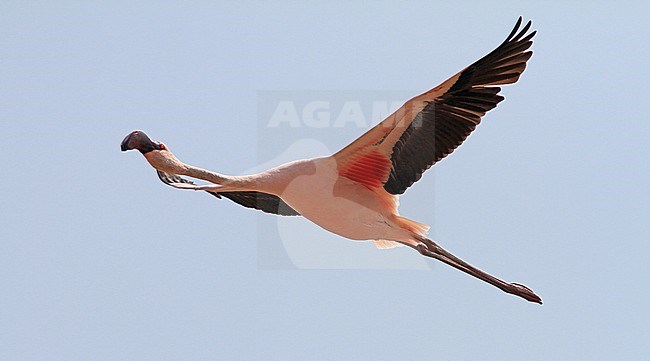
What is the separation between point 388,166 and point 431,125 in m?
1.00

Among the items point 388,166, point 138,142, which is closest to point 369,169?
point 388,166

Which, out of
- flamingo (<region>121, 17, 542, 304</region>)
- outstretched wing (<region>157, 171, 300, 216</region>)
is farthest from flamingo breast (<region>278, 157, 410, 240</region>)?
outstretched wing (<region>157, 171, 300, 216</region>)

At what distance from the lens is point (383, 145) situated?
15656 millimetres

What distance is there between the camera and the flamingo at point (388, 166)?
14.7 m

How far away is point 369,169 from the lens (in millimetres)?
15969

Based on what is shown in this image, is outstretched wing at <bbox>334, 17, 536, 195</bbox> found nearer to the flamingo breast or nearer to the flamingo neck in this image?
the flamingo breast

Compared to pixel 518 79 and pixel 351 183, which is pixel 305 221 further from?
pixel 518 79

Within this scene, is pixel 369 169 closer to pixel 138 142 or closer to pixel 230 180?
pixel 230 180

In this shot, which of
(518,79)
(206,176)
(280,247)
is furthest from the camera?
(280,247)

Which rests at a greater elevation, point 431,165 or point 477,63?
point 477,63

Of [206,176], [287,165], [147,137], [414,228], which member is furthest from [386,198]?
[147,137]

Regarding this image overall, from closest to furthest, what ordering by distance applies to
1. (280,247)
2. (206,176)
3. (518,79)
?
(518,79) < (206,176) < (280,247)

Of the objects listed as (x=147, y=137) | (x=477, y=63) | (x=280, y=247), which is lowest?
(x=280, y=247)

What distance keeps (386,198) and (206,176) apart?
2.70 m
